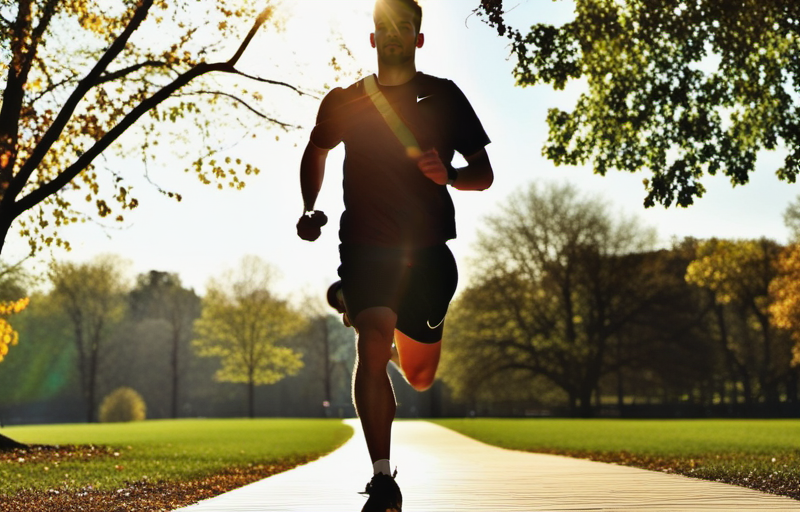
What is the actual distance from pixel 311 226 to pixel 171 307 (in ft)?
240

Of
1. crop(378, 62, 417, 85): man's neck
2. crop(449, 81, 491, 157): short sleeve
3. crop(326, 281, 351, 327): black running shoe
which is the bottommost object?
crop(326, 281, 351, 327): black running shoe

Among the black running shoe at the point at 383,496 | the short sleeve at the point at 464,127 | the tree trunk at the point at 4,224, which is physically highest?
the tree trunk at the point at 4,224

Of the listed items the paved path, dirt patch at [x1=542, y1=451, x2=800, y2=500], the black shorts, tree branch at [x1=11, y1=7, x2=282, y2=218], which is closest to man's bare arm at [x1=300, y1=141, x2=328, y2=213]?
the black shorts

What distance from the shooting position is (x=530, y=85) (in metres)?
13.7

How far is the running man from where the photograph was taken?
14.0 feet

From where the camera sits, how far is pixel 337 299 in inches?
183

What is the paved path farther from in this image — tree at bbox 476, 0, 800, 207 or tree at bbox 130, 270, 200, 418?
tree at bbox 130, 270, 200, 418

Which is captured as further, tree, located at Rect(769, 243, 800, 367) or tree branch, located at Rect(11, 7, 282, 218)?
tree, located at Rect(769, 243, 800, 367)

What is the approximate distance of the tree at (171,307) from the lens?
73438mm

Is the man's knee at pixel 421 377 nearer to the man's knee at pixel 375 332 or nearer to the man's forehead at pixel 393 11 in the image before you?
the man's knee at pixel 375 332

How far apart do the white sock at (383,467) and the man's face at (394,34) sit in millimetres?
1837

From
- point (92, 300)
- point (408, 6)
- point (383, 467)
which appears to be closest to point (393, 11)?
point (408, 6)

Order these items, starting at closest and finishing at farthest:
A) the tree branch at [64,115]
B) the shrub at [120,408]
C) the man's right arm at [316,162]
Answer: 1. the man's right arm at [316,162]
2. the tree branch at [64,115]
3. the shrub at [120,408]

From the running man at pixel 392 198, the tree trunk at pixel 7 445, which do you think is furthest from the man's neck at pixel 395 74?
the tree trunk at pixel 7 445
